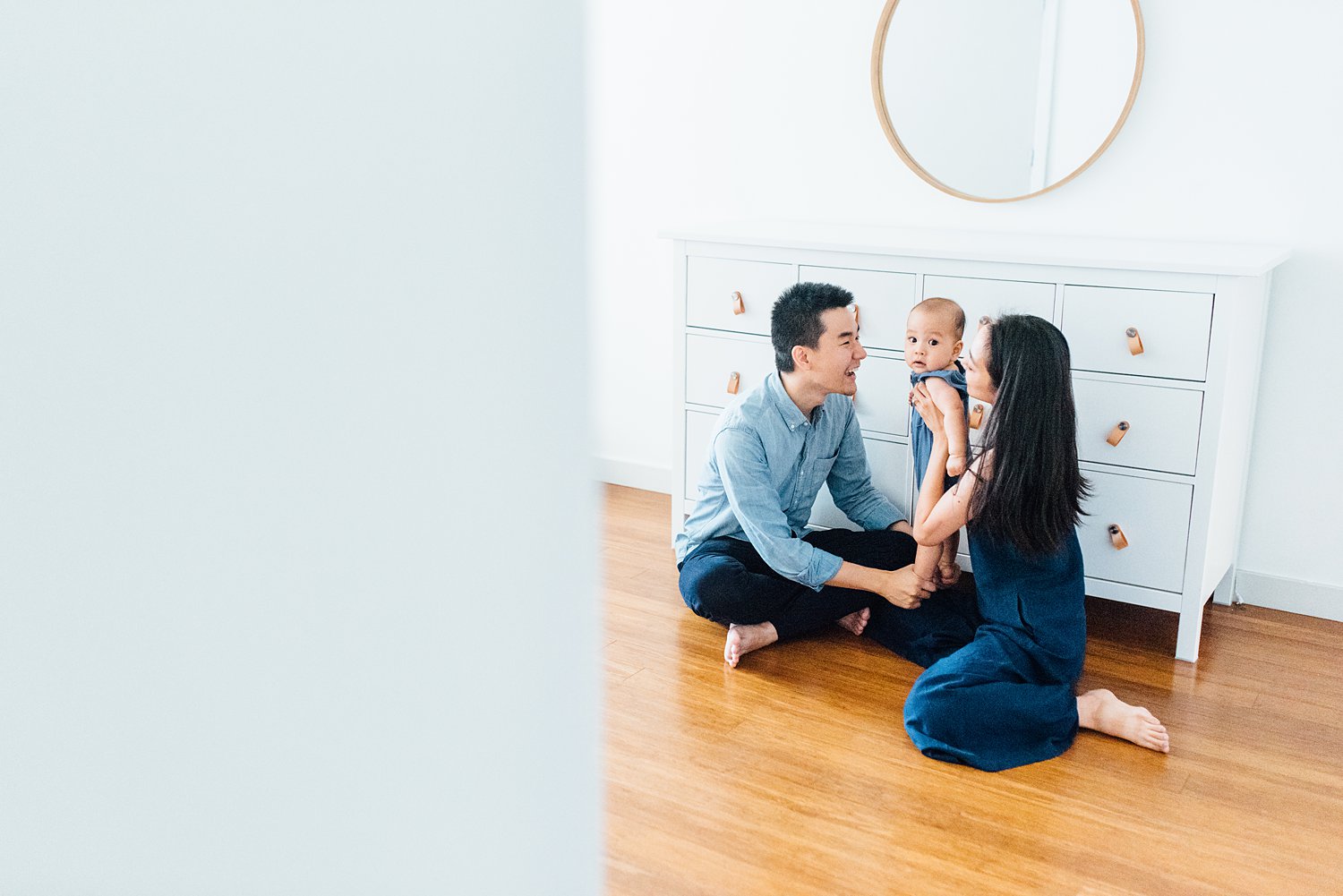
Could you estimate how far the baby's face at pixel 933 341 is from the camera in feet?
7.47

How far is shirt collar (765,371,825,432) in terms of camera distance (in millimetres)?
2350

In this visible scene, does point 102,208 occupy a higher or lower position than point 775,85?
lower

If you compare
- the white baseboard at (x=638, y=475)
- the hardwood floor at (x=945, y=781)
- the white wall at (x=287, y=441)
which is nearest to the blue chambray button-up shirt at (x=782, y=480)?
the hardwood floor at (x=945, y=781)

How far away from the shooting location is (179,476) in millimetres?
183

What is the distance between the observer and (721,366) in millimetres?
Answer: 2646

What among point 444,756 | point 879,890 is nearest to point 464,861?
point 444,756

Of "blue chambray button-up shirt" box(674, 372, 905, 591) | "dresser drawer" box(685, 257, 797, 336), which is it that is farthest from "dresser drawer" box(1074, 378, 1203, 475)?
"dresser drawer" box(685, 257, 797, 336)

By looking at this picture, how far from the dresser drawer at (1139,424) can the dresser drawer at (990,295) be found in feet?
0.57

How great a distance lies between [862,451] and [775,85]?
1035 millimetres

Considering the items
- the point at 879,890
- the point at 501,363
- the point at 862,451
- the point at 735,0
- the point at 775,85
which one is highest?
the point at 735,0

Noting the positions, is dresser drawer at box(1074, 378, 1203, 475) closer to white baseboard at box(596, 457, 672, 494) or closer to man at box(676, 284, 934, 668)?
man at box(676, 284, 934, 668)

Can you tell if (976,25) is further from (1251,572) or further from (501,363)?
(501,363)

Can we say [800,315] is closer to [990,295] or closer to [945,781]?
[990,295]

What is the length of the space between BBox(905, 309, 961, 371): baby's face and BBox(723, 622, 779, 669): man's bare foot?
617 millimetres
